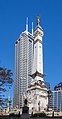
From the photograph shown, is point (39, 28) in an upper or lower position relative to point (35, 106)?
upper

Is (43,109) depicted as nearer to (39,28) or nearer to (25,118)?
(39,28)

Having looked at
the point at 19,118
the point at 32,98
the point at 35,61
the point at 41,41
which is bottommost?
the point at 19,118

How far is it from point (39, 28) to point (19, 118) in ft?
209

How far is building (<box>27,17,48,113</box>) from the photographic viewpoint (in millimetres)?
106500

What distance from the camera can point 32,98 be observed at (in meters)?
108

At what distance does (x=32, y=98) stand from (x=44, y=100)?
463 cm

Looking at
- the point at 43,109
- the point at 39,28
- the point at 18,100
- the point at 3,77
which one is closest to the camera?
the point at 3,77

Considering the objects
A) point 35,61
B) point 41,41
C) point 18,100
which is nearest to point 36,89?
point 35,61

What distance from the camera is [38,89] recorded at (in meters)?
108

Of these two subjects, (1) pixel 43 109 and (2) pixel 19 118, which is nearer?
(2) pixel 19 118

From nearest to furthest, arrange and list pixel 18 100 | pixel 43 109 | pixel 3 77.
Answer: pixel 3 77 → pixel 43 109 → pixel 18 100

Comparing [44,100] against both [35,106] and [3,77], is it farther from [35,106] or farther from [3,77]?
[3,77]

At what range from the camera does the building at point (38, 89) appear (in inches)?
4193

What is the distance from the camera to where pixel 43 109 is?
10619 cm
